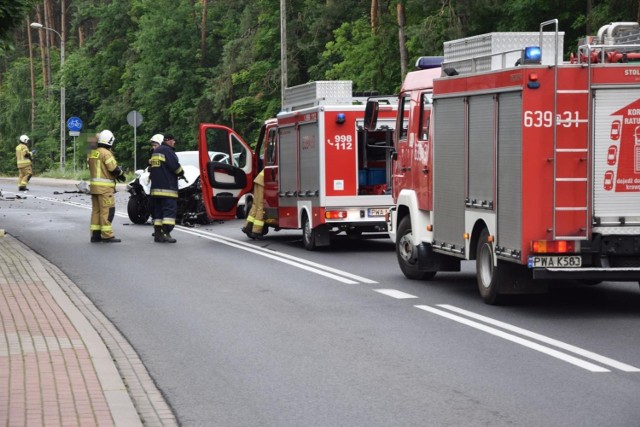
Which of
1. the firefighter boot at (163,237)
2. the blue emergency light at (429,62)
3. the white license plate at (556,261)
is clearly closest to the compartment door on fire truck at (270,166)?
the firefighter boot at (163,237)

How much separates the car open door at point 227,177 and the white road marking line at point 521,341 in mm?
11498

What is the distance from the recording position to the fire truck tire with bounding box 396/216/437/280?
635 inches

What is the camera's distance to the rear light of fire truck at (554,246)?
1234 cm

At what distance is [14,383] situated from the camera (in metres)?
8.69

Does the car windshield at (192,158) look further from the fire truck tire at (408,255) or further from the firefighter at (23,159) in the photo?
the fire truck tire at (408,255)

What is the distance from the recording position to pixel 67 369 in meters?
9.36

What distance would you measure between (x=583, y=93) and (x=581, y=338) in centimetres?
252

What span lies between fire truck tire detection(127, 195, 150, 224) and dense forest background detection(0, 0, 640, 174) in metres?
1.77

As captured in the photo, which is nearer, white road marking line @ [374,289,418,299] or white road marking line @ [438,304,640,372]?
white road marking line @ [438,304,640,372]

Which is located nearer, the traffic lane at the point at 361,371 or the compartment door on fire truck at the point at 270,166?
the traffic lane at the point at 361,371

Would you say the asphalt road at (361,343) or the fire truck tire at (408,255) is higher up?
the fire truck tire at (408,255)

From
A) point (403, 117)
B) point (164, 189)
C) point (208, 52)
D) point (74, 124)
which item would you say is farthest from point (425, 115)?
point (208, 52)

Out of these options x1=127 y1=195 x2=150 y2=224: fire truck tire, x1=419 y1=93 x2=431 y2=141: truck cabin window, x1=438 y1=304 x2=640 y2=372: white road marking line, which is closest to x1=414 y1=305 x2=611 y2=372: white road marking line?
x1=438 y1=304 x2=640 y2=372: white road marking line

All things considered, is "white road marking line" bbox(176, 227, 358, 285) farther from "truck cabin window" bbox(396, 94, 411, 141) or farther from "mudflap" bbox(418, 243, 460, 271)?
"truck cabin window" bbox(396, 94, 411, 141)
